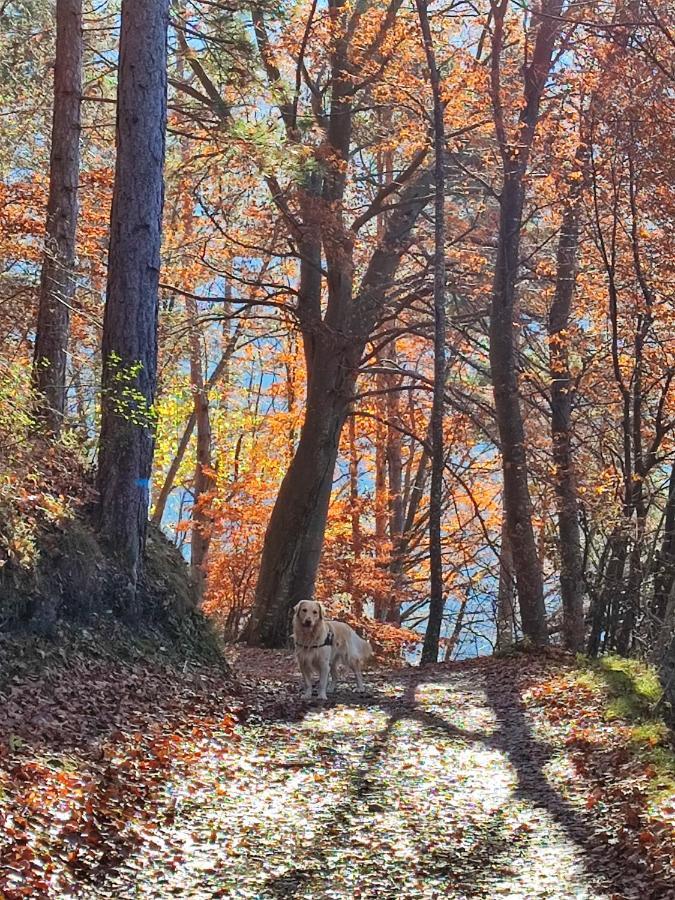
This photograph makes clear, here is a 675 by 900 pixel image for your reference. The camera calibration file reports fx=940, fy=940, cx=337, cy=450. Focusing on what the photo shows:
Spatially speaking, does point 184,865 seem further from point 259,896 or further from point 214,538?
point 214,538

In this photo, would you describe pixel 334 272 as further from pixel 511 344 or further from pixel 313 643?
pixel 313 643

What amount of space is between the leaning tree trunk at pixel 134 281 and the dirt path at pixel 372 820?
99.2 inches

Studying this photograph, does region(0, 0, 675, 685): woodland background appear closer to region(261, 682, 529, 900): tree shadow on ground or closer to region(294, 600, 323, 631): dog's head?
region(294, 600, 323, 631): dog's head

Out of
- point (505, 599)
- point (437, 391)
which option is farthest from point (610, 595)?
point (505, 599)

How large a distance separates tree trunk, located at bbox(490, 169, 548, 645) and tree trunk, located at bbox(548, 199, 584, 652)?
529mm

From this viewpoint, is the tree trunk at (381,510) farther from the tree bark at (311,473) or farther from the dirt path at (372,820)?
the dirt path at (372,820)

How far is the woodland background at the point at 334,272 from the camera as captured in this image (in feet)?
33.2

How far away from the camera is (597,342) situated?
1580 cm

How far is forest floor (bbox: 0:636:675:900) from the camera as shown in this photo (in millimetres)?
5082

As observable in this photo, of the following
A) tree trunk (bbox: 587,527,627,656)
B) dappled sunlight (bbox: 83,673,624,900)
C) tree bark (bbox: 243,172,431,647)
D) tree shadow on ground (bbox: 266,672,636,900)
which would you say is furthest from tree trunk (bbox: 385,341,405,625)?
dappled sunlight (bbox: 83,673,624,900)

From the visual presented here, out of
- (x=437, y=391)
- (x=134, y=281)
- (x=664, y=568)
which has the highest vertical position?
(x=437, y=391)

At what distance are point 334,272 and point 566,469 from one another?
5.94 metres

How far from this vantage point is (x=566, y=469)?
47.6 feet

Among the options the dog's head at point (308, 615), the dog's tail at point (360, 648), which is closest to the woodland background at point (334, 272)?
the dog's head at point (308, 615)
